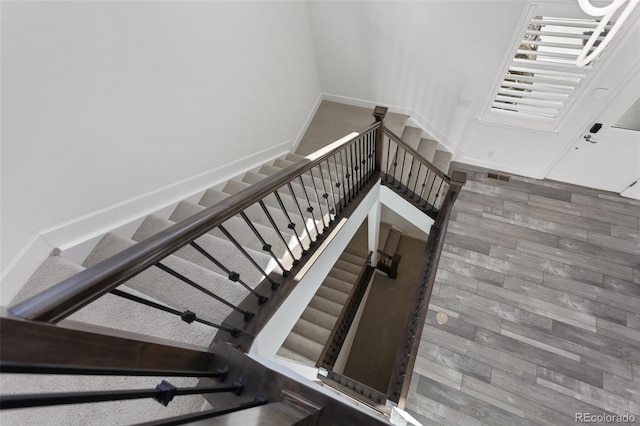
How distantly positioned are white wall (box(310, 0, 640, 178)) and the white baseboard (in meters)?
2.56

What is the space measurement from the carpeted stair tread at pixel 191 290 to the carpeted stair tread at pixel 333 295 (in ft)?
10.0

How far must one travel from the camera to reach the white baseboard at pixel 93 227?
5.71 feet

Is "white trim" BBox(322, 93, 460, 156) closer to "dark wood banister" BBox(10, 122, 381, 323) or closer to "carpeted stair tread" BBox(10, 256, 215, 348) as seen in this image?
"dark wood banister" BBox(10, 122, 381, 323)

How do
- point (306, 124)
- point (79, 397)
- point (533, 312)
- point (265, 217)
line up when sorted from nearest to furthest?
point (79, 397)
point (265, 217)
point (533, 312)
point (306, 124)

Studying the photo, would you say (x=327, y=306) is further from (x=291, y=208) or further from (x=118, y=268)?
(x=118, y=268)

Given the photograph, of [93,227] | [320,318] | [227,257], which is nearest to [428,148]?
[320,318]

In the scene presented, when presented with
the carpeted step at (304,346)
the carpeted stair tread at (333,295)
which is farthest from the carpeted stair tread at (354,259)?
the carpeted step at (304,346)

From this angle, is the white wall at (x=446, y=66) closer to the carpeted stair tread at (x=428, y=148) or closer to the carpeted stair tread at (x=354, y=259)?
the carpeted stair tread at (x=428, y=148)

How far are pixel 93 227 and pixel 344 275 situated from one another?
12.6 ft

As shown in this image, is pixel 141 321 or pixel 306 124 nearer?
pixel 141 321

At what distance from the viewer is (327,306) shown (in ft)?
14.8

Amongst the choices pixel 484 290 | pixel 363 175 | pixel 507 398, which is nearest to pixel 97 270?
pixel 363 175

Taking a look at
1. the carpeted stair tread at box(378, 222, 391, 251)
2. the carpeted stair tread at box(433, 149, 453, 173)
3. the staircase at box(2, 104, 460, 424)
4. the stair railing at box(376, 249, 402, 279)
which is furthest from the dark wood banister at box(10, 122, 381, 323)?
the carpeted stair tread at box(378, 222, 391, 251)

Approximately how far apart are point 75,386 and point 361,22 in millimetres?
4466
